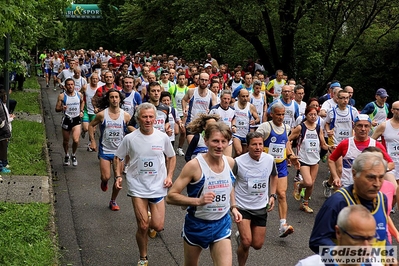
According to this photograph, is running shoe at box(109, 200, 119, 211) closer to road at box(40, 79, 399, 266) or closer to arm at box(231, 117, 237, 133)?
road at box(40, 79, 399, 266)

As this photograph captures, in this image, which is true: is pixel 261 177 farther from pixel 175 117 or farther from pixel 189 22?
pixel 189 22

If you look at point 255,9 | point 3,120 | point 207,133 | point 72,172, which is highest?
point 255,9

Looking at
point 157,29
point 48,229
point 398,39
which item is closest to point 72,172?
point 48,229

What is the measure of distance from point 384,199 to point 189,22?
28.9 metres

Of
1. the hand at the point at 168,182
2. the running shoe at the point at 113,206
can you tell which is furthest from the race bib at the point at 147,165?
the running shoe at the point at 113,206

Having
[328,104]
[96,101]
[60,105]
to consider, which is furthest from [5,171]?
[328,104]

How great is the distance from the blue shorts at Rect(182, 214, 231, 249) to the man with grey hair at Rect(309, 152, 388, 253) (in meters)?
1.80

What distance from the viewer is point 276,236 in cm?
966

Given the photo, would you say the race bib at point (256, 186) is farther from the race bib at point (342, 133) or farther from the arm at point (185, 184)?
the race bib at point (342, 133)

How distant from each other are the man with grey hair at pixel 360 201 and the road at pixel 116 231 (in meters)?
3.79

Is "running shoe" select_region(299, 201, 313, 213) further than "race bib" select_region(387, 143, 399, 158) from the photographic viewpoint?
Yes

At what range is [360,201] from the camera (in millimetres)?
4680

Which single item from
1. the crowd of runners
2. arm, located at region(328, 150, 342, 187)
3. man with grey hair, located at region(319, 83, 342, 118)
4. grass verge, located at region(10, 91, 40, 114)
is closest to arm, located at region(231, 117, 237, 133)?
the crowd of runners

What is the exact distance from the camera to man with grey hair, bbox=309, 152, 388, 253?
450 centimetres
